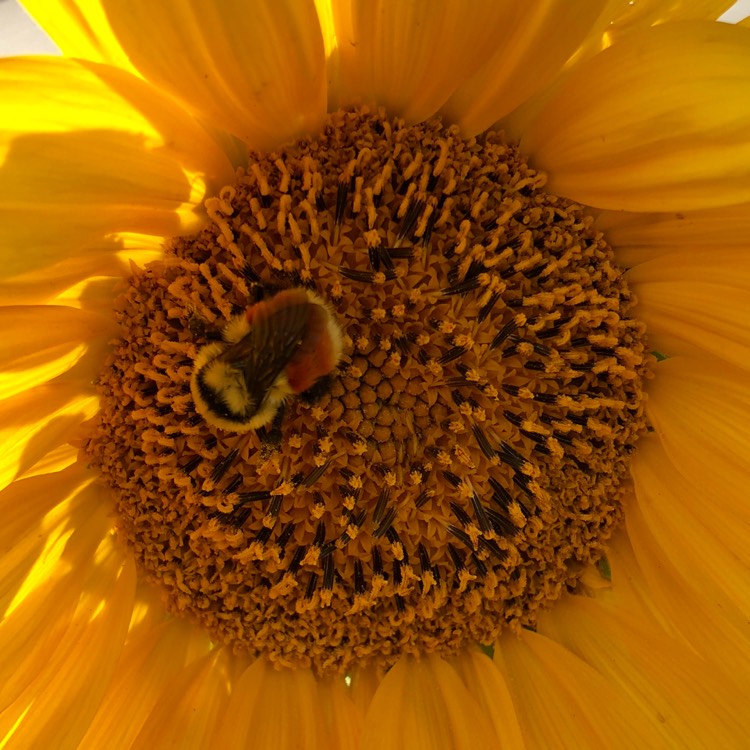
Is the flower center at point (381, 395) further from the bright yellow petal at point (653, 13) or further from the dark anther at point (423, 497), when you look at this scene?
the bright yellow petal at point (653, 13)

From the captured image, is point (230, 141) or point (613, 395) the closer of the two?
point (230, 141)

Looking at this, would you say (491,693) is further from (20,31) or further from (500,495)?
(20,31)

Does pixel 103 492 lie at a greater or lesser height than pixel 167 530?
greater

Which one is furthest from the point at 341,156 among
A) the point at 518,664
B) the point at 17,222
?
the point at 518,664

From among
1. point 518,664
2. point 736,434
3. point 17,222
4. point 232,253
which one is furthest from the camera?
point 518,664

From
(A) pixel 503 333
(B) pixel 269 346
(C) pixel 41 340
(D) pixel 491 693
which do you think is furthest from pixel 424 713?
(C) pixel 41 340

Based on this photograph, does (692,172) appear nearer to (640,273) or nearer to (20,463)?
(640,273)
